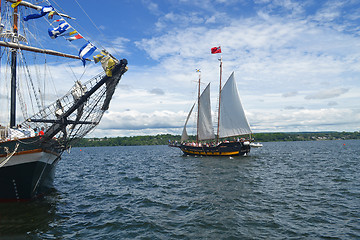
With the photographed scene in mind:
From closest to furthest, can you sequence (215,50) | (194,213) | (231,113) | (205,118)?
(194,213)
(215,50)
(231,113)
(205,118)

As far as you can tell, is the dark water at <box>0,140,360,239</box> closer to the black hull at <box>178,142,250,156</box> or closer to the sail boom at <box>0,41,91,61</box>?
the sail boom at <box>0,41,91,61</box>

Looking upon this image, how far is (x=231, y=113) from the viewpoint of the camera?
53531 millimetres

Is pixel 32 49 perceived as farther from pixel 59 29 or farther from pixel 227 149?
pixel 227 149

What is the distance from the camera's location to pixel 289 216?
525 inches

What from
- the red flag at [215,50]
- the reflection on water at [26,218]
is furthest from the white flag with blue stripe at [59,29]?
the red flag at [215,50]

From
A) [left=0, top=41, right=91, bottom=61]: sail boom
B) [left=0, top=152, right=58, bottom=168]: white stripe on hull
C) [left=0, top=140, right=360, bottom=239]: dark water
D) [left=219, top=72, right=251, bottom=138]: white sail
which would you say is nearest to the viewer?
[left=0, top=140, right=360, bottom=239]: dark water

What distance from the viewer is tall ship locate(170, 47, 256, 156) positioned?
171 ft

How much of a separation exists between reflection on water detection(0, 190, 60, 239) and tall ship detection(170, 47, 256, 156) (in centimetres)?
4042

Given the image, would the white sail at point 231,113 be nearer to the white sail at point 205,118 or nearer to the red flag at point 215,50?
the white sail at point 205,118

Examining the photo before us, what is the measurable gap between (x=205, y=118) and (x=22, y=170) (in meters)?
45.8

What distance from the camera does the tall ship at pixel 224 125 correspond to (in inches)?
2052

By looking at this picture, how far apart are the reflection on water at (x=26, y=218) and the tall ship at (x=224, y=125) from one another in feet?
133

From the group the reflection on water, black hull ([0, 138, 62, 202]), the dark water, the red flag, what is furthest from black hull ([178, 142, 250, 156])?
black hull ([0, 138, 62, 202])

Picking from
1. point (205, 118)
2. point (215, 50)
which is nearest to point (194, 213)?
point (215, 50)
